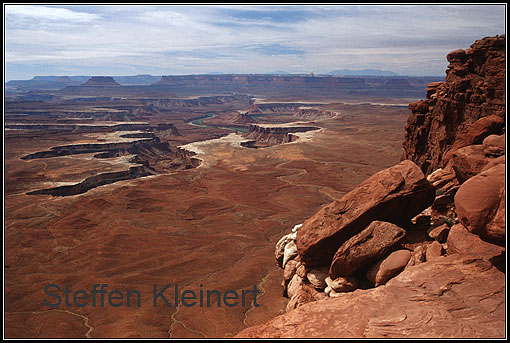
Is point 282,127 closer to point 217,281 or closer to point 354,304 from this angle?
point 217,281

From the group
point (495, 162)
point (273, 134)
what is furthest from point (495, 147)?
point (273, 134)

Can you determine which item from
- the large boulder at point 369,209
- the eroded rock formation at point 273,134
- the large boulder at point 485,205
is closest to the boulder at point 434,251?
the large boulder at point 369,209

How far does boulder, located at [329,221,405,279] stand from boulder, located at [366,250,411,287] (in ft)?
1.05

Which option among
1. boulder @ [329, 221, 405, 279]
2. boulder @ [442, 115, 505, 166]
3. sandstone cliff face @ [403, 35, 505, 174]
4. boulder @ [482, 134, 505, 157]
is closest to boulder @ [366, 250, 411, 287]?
boulder @ [329, 221, 405, 279]

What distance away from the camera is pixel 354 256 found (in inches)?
450

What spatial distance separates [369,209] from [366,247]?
142cm

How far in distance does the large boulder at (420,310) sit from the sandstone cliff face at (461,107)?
9037mm

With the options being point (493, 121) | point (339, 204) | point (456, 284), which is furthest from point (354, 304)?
point (493, 121)

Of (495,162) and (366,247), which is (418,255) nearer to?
(366,247)

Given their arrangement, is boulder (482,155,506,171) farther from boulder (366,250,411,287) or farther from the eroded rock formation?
the eroded rock formation

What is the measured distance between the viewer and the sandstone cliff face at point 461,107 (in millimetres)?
19320

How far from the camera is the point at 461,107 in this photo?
23.9 m

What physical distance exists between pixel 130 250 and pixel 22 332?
Result: 35.8ft

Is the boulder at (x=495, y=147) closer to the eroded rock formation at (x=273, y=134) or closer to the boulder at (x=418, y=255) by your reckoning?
the boulder at (x=418, y=255)
